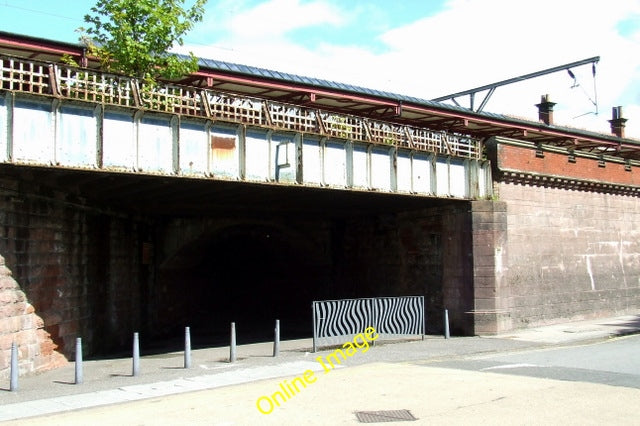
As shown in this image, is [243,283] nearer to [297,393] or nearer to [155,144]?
[155,144]

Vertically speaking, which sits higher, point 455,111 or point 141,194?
point 455,111

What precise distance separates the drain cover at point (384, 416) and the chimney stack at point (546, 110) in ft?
112

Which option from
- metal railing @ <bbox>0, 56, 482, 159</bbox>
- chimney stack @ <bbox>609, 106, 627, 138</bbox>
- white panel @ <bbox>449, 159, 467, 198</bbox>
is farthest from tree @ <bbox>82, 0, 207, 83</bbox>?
chimney stack @ <bbox>609, 106, 627, 138</bbox>

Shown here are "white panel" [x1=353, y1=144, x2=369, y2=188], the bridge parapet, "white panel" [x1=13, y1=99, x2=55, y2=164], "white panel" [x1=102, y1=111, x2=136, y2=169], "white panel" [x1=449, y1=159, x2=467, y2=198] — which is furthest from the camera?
"white panel" [x1=449, y1=159, x2=467, y2=198]

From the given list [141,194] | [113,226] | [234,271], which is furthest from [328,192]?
[234,271]

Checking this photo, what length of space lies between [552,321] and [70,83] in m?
17.7

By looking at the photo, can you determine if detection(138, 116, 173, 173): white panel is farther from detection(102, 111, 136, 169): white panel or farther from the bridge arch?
the bridge arch

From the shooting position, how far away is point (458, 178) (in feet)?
67.9

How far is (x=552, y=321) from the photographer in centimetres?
2228

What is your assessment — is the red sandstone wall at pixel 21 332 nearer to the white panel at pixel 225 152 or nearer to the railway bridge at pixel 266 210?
the railway bridge at pixel 266 210

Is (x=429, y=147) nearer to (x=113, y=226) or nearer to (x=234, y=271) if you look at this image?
(x=113, y=226)

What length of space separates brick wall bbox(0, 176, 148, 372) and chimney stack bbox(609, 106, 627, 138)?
35.4 metres

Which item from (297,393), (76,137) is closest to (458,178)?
(297,393)

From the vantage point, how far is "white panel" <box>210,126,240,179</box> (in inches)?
597
